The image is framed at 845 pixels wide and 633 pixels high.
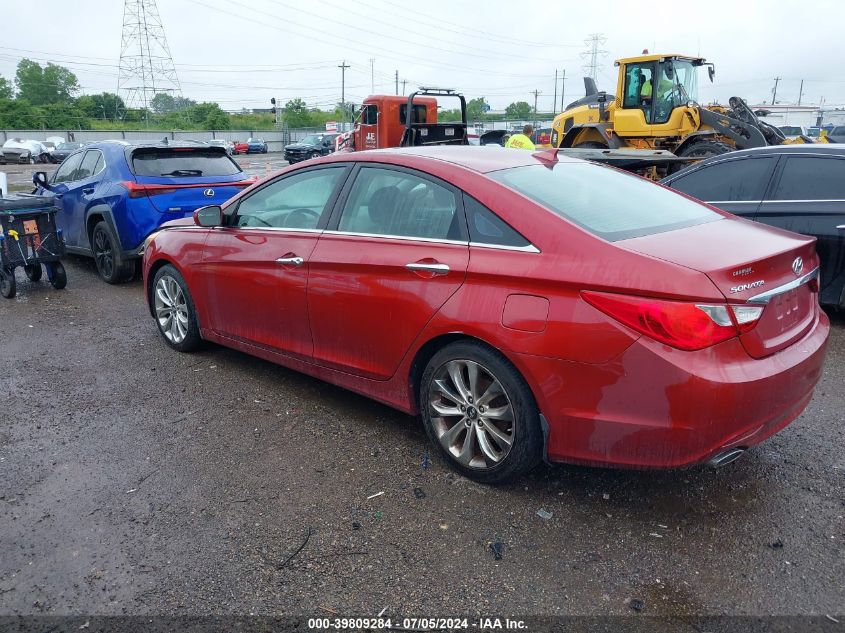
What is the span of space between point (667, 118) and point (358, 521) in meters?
12.1

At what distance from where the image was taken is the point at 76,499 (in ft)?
11.1

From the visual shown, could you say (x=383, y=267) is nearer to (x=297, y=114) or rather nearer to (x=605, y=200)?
(x=605, y=200)

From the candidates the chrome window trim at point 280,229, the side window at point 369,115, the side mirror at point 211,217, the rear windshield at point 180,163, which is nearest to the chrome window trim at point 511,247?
the chrome window trim at point 280,229

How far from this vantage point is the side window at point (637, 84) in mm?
13188

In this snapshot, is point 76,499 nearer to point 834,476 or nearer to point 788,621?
point 788,621

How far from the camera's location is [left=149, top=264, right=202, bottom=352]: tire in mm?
5230

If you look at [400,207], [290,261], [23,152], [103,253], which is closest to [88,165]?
[103,253]

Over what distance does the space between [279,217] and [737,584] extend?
3.28 meters

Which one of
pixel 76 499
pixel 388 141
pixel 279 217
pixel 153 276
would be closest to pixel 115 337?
pixel 153 276

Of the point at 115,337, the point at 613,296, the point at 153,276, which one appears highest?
the point at 613,296

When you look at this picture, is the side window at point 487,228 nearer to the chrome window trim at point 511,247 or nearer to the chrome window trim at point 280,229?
the chrome window trim at point 511,247

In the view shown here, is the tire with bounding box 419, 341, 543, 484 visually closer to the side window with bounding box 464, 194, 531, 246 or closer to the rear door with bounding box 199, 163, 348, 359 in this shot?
the side window with bounding box 464, 194, 531, 246

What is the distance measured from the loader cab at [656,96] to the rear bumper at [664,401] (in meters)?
11.0

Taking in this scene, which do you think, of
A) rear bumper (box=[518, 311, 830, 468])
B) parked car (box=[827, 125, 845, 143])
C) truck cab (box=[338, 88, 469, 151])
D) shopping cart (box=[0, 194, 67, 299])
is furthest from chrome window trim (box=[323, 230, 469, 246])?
parked car (box=[827, 125, 845, 143])
